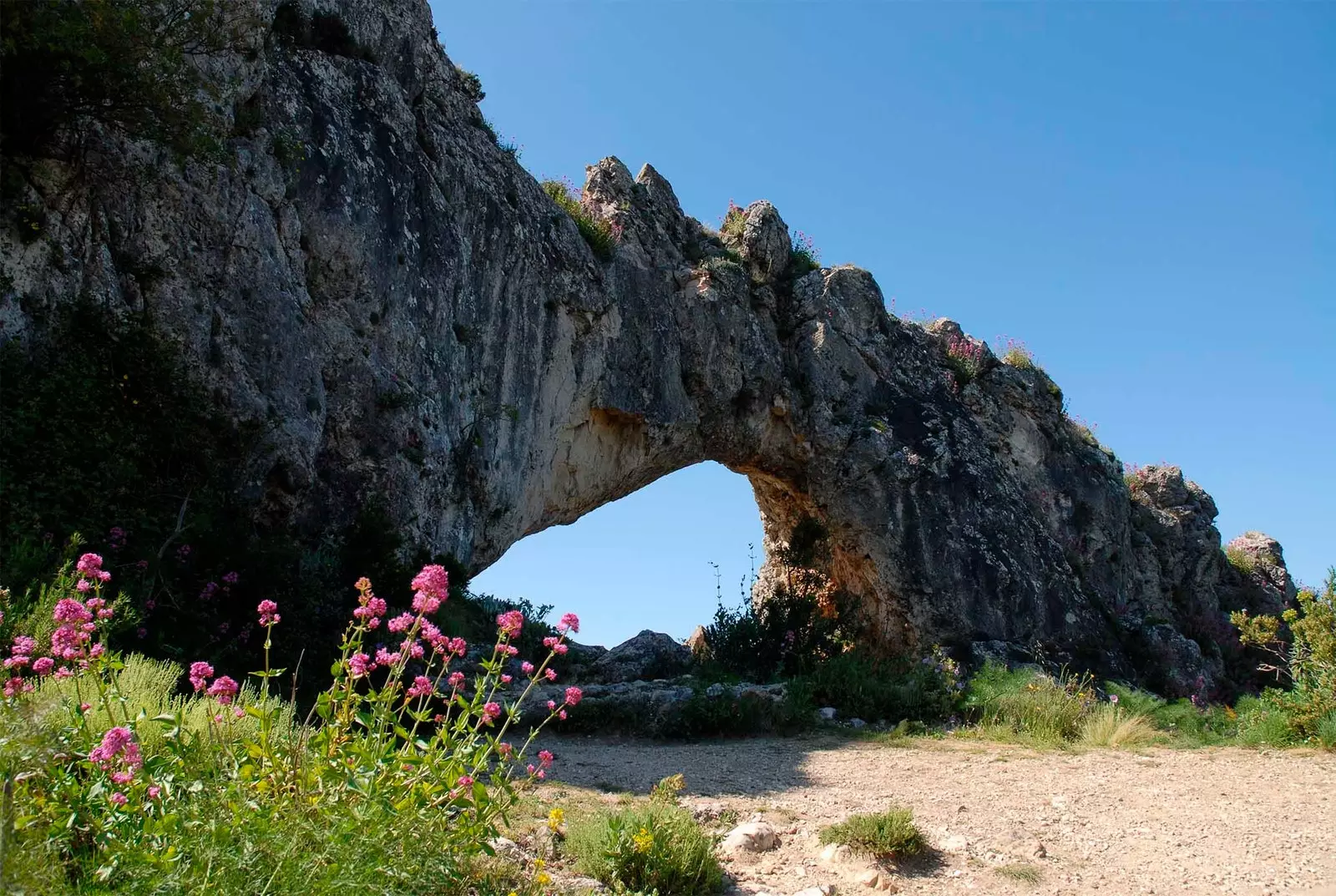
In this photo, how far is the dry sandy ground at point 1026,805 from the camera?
500cm

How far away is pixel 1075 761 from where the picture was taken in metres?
8.46

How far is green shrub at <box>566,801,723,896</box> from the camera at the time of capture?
433cm

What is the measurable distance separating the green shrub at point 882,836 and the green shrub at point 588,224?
1007 cm

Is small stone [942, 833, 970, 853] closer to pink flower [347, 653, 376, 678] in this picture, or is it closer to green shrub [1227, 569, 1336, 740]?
pink flower [347, 653, 376, 678]

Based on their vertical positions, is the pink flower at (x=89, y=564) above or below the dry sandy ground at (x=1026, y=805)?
above

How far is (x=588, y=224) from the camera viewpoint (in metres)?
14.0

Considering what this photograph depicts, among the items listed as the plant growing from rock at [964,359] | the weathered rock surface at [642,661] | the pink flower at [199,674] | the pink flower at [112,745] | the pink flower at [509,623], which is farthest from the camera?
the plant growing from rock at [964,359]

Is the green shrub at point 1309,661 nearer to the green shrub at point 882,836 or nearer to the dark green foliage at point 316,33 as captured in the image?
the green shrub at point 882,836

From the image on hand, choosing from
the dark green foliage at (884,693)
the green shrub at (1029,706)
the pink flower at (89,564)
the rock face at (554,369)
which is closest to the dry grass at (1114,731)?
the green shrub at (1029,706)

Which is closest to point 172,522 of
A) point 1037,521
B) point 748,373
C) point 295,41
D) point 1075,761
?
point 295,41

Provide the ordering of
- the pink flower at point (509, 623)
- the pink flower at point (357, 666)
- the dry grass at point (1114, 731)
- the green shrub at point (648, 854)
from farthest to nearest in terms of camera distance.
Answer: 1. the dry grass at point (1114, 731)
2. the green shrub at point (648, 854)
3. the pink flower at point (509, 623)
4. the pink flower at point (357, 666)

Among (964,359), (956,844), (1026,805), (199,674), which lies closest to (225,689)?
(199,674)

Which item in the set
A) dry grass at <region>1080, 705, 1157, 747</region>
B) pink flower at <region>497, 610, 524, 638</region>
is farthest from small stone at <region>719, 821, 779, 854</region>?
dry grass at <region>1080, 705, 1157, 747</region>

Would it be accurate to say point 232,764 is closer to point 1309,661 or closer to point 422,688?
point 422,688
